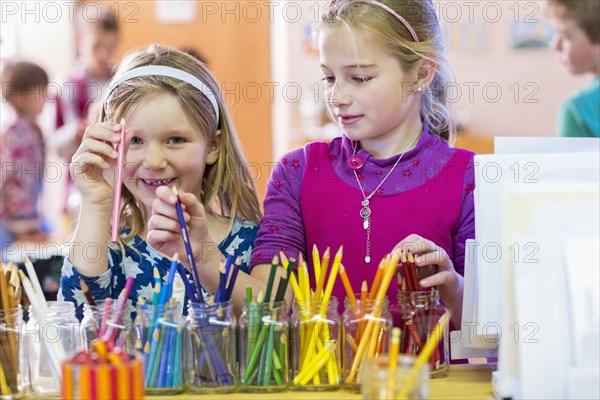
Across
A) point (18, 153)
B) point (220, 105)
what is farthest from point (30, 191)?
point (220, 105)

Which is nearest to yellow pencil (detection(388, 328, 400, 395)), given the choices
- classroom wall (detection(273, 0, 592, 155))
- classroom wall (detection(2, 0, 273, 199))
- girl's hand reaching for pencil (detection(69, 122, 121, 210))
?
girl's hand reaching for pencil (detection(69, 122, 121, 210))

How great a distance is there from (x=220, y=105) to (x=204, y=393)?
0.65m

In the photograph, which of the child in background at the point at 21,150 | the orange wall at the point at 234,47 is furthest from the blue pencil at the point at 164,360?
the orange wall at the point at 234,47

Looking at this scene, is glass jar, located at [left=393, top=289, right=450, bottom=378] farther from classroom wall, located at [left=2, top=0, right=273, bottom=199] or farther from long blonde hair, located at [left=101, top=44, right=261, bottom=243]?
classroom wall, located at [left=2, top=0, right=273, bottom=199]

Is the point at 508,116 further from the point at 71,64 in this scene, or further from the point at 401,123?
the point at 401,123

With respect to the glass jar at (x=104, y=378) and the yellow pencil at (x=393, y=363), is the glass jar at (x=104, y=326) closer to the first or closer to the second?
the glass jar at (x=104, y=378)

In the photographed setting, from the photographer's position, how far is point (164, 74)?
1523 millimetres

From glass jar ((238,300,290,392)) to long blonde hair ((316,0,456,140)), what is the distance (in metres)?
0.59

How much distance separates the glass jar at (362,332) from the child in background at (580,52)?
1547 millimetres

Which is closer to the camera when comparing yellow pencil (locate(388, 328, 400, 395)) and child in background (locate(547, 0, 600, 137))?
yellow pencil (locate(388, 328, 400, 395))

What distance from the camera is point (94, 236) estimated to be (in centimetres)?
137

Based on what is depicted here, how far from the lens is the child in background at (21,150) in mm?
4234

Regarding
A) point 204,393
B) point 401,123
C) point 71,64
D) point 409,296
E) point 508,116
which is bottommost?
point 204,393

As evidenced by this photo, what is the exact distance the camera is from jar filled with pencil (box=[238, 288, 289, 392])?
1.11 meters
